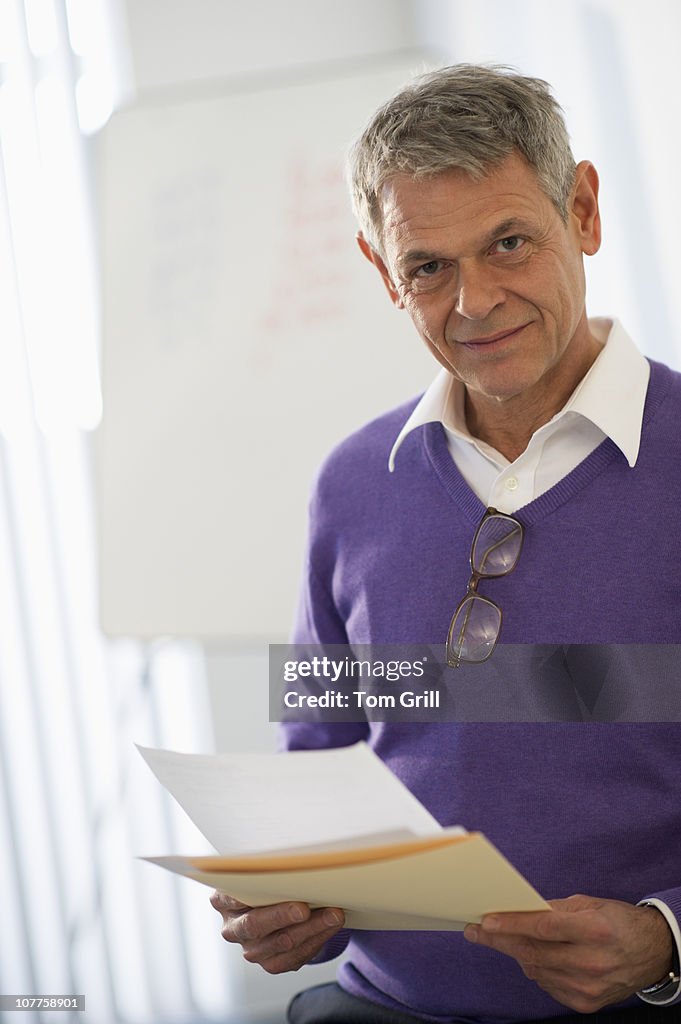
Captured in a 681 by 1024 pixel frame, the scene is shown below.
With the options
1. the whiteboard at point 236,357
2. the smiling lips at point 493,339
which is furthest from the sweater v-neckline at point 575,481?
the whiteboard at point 236,357

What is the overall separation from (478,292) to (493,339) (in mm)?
52

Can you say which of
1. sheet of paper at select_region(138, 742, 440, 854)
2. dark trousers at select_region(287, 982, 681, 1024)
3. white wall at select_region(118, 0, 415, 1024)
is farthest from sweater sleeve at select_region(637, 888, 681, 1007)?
white wall at select_region(118, 0, 415, 1024)

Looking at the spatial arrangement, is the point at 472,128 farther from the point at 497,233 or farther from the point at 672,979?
the point at 672,979

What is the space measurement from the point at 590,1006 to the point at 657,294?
0.93m

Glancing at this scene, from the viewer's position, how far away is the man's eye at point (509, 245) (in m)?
1.03

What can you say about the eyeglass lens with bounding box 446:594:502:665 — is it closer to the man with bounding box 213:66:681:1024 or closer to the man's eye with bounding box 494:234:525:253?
the man with bounding box 213:66:681:1024

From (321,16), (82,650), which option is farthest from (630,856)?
(321,16)

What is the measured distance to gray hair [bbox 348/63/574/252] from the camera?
100 cm

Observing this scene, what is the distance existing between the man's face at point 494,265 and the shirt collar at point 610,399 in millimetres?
47

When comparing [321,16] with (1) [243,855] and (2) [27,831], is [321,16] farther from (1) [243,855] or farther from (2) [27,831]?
(1) [243,855]

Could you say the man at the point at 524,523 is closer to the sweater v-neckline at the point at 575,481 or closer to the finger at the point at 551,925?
the sweater v-neckline at the point at 575,481

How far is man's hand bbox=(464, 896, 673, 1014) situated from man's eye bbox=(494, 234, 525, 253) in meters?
0.59

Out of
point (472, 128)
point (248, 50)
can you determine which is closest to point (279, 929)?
point (472, 128)

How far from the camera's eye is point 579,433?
110 cm
